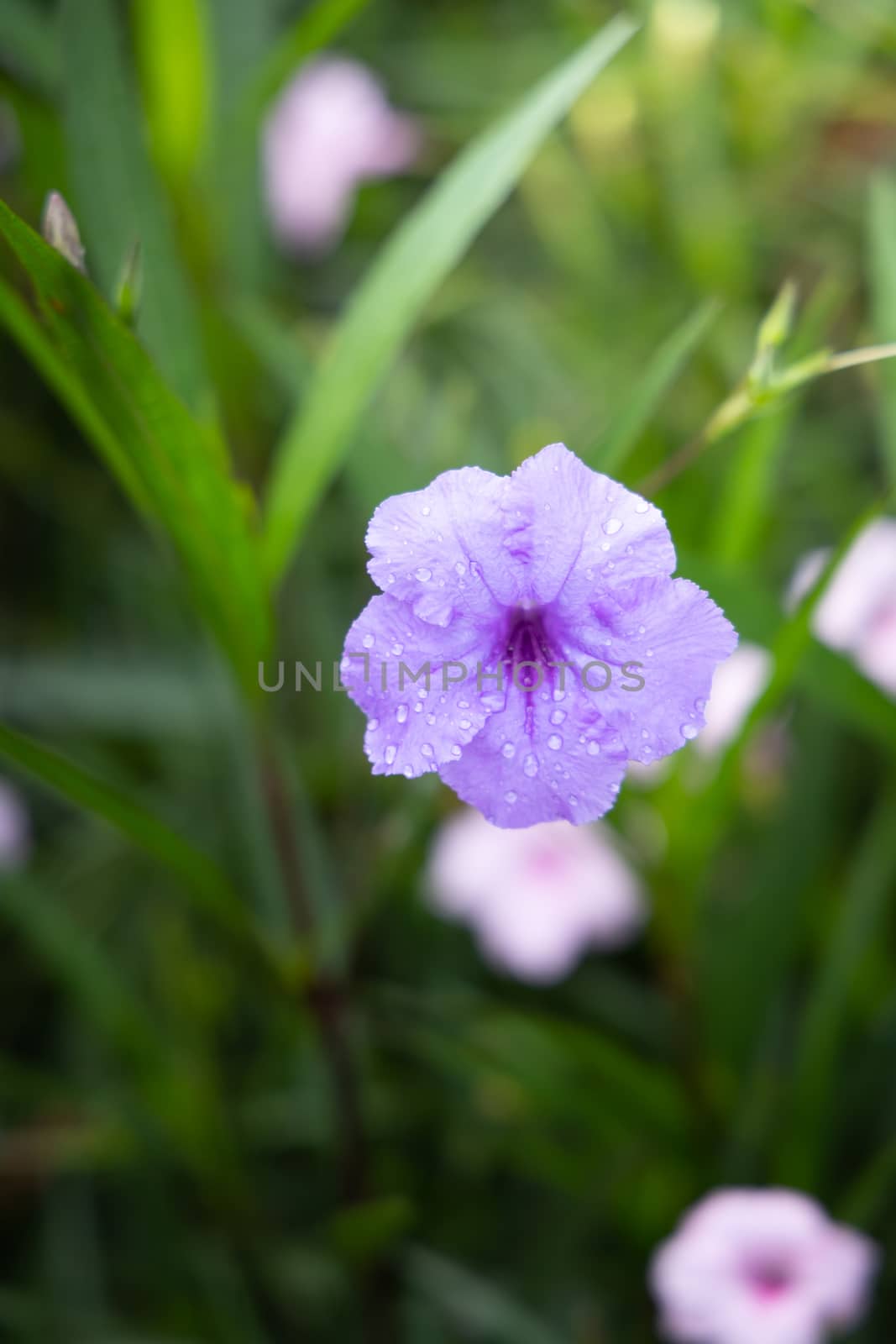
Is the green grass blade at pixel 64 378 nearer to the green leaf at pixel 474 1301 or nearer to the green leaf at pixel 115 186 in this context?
the green leaf at pixel 115 186

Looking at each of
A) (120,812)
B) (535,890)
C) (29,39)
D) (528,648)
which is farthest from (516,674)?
(29,39)

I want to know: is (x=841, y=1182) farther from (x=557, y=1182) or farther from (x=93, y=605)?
(x=93, y=605)

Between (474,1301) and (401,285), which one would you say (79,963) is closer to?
(474,1301)

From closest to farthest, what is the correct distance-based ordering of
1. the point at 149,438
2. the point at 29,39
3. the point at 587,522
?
the point at 587,522
the point at 149,438
the point at 29,39

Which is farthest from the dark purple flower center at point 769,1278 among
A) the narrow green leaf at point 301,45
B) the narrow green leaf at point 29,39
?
the narrow green leaf at point 29,39

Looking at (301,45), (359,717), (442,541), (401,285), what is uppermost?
(301,45)

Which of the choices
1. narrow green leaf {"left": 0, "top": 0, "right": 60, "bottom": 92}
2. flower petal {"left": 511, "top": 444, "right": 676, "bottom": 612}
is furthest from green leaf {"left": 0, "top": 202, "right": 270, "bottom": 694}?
narrow green leaf {"left": 0, "top": 0, "right": 60, "bottom": 92}

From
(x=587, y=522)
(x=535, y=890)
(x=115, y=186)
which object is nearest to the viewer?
(x=587, y=522)
